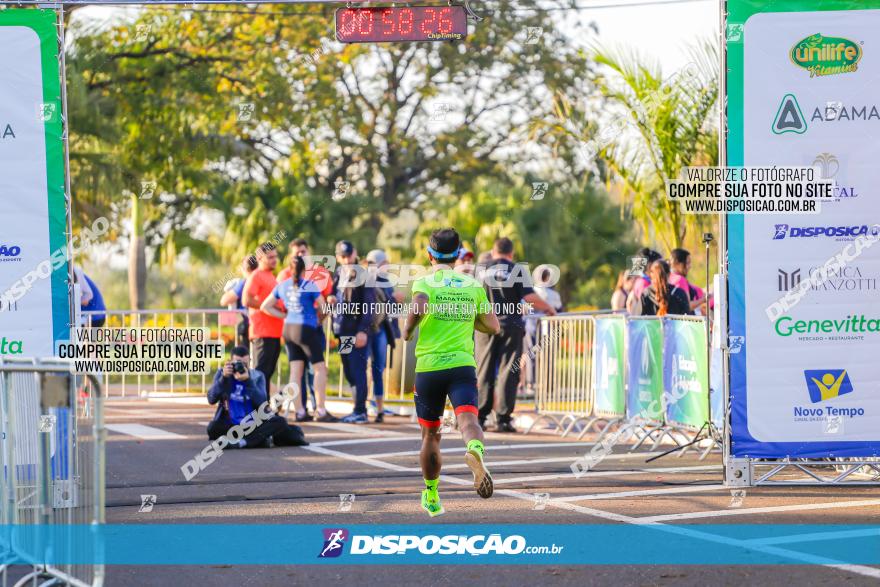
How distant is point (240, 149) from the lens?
3391 cm

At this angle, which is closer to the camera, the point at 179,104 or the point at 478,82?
the point at 179,104

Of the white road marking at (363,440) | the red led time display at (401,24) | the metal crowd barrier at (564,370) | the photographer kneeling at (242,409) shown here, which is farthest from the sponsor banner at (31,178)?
the metal crowd barrier at (564,370)

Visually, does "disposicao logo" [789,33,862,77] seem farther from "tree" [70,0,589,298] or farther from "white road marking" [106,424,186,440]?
"tree" [70,0,589,298]

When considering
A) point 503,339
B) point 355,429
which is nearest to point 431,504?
point 503,339

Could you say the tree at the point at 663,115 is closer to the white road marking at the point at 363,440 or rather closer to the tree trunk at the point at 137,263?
the white road marking at the point at 363,440

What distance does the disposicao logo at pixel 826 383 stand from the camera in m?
10.4

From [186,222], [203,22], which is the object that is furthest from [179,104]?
[186,222]

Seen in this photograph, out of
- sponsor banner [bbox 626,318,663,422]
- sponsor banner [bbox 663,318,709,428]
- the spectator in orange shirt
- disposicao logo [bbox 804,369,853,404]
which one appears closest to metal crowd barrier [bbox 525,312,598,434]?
sponsor banner [bbox 626,318,663,422]

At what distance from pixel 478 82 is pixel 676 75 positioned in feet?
72.3

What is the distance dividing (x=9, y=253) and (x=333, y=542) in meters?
3.84

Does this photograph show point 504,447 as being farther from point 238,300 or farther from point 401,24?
point 238,300

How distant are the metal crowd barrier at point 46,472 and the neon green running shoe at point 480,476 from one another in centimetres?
260

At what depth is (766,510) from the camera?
9336mm

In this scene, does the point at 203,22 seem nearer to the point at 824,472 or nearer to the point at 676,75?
the point at 676,75
